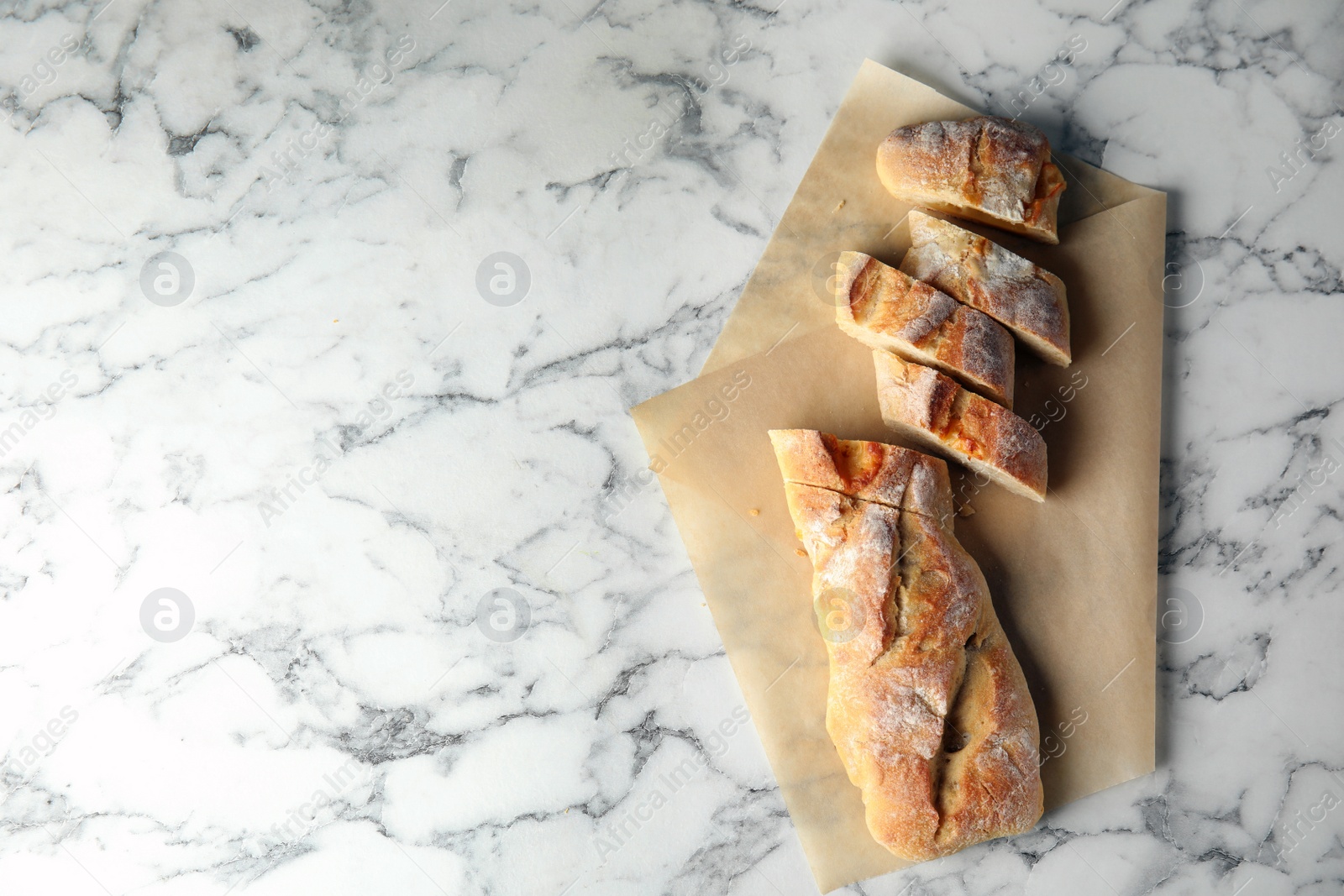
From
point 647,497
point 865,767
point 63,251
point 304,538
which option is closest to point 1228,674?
point 865,767

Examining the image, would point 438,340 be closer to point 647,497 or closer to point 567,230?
point 567,230

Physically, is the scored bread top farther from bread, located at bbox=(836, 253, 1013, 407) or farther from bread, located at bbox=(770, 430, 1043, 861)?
bread, located at bbox=(836, 253, 1013, 407)

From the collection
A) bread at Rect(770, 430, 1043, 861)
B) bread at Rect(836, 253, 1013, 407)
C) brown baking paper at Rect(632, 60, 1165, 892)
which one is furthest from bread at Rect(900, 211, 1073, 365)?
bread at Rect(770, 430, 1043, 861)

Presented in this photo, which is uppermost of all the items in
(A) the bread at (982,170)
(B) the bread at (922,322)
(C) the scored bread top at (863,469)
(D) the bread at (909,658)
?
(A) the bread at (982,170)

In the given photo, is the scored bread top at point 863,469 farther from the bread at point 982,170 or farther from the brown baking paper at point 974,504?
the bread at point 982,170

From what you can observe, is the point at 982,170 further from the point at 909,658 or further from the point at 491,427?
the point at 491,427

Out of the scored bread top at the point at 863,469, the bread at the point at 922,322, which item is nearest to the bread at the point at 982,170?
the bread at the point at 922,322

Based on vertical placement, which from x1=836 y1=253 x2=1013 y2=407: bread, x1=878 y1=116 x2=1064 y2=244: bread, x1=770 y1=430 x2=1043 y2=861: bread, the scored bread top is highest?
x1=878 y1=116 x2=1064 y2=244: bread
